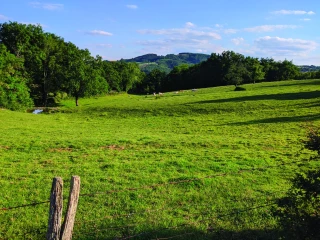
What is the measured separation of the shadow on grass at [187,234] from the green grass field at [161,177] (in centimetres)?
3

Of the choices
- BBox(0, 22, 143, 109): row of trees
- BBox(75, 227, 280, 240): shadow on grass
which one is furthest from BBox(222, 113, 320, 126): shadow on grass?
BBox(0, 22, 143, 109): row of trees

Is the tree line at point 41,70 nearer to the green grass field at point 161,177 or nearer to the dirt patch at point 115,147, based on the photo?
the green grass field at point 161,177

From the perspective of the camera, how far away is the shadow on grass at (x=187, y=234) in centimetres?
789

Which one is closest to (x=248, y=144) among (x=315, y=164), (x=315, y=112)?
(x=315, y=164)

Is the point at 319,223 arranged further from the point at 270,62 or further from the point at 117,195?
the point at 270,62

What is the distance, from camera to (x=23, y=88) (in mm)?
46094

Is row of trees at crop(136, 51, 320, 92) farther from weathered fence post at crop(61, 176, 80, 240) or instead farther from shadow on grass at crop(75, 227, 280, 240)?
weathered fence post at crop(61, 176, 80, 240)

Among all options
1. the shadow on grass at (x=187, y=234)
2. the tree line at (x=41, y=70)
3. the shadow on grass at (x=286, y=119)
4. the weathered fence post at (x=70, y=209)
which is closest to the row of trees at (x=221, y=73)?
the tree line at (x=41, y=70)

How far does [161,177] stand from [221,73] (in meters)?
98.3

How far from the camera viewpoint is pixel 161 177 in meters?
12.9

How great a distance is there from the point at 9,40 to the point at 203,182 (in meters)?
62.7

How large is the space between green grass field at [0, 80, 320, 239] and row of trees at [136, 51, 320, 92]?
74.4 metres

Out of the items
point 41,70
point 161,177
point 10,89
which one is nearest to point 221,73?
point 41,70

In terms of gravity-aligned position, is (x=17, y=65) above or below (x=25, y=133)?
above
